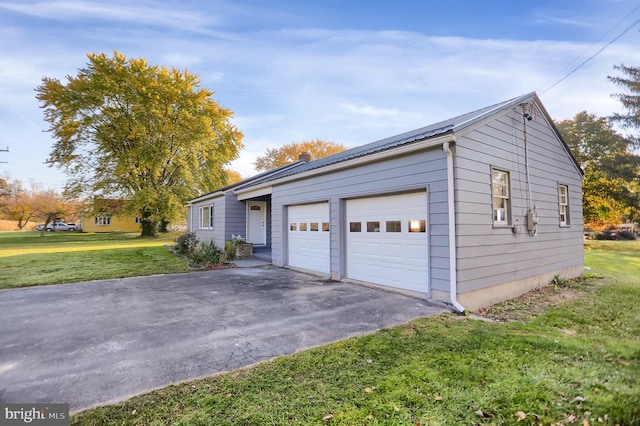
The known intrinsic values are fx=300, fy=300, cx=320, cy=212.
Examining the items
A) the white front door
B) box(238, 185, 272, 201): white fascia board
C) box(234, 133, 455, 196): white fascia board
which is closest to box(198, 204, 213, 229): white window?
the white front door

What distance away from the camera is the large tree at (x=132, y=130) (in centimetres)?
2047

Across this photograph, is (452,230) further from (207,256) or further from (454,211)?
(207,256)

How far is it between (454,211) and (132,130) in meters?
23.1

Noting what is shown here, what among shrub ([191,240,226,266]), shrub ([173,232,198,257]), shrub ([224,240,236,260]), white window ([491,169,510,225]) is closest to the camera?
white window ([491,169,510,225])

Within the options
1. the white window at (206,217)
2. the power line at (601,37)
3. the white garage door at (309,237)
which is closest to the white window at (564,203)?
the white garage door at (309,237)

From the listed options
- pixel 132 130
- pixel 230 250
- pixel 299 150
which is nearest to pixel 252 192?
pixel 230 250

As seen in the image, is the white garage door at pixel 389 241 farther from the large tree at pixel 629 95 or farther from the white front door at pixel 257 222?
the white front door at pixel 257 222

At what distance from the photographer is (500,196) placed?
6430mm

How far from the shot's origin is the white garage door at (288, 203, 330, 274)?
8.57 metres

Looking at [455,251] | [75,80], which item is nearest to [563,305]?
[455,251]

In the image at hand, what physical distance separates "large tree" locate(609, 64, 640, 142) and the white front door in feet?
41.4

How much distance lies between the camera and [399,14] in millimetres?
5340

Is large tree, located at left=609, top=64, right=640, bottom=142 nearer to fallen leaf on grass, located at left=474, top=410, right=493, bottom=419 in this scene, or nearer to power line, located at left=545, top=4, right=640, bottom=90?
power line, located at left=545, top=4, right=640, bottom=90

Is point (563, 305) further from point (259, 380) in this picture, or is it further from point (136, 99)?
point (136, 99)
